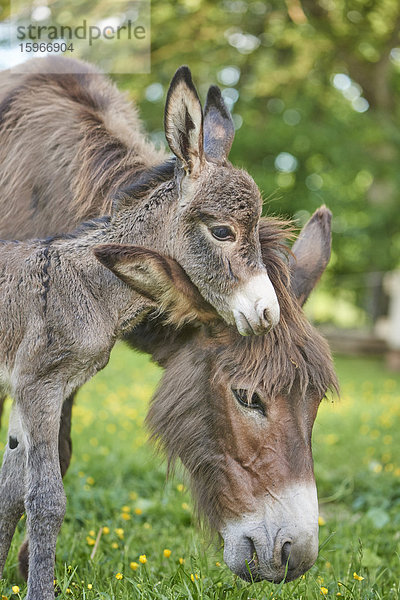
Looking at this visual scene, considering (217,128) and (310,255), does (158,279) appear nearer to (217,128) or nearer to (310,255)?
(217,128)

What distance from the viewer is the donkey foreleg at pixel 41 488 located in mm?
2494

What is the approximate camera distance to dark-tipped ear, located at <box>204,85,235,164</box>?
9.68ft

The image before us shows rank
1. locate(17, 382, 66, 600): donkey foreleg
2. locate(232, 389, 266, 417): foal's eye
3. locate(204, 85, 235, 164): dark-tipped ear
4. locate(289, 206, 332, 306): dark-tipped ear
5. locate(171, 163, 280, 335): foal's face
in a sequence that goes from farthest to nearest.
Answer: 1. locate(289, 206, 332, 306): dark-tipped ear
2. locate(204, 85, 235, 164): dark-tipped ear
3. locate(232, 389, 266, 417): foal's eye
4. locate(171, 163, 280, 335): foal's face
5. locate(17, 382, 66, 600): donkey foreleg

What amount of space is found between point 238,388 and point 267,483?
41 cm

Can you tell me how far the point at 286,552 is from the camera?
2611mm

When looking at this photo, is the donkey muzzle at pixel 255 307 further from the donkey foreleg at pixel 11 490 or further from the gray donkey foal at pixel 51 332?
the donkey foreleg at pixel 11 490

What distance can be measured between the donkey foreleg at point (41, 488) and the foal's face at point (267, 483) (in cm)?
73

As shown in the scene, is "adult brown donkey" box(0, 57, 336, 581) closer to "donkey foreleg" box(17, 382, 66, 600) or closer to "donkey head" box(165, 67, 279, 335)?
"donkey head" box(165, 67, 279, 335)

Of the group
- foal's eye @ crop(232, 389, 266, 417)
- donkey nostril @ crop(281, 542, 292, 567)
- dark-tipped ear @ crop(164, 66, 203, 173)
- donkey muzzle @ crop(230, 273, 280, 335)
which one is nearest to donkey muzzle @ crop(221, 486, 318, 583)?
donkey nostril @ crop(281, 542, 292, 567)

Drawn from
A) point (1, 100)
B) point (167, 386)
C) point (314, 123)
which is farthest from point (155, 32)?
point (167, 386)

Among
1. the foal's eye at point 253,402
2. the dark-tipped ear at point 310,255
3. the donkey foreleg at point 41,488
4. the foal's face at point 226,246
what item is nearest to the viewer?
the donkey foreleg at point 41,488
